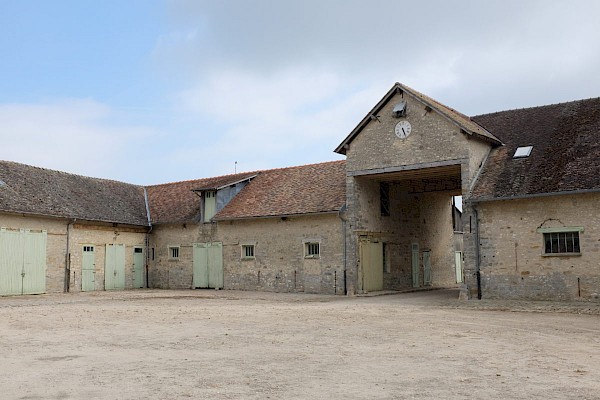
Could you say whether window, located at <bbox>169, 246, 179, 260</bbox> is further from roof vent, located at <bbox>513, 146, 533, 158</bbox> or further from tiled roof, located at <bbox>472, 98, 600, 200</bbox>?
roof vent, located at <bbox>513, 146, 533, 158</bbox>

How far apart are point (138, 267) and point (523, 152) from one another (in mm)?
18316

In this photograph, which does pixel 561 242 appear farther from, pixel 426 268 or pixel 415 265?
pixel 426 268

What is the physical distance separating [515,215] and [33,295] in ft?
59.8

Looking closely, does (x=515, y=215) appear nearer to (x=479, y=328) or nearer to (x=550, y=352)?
(x=479, y=328)

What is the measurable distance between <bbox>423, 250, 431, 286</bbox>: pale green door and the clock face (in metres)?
8.20

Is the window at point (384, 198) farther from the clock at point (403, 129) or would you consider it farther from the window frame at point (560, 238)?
the window frame at point (560, 238)

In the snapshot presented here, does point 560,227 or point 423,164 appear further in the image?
point 423,164

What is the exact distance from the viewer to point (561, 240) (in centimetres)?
1747

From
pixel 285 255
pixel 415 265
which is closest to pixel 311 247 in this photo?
pixel 285 255

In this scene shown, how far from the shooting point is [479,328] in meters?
12.1

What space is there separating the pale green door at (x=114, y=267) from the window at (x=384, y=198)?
12.4 metres

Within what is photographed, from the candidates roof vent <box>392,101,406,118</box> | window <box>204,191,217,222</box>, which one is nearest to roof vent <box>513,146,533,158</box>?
roof vent <box>392,101,406,118</box>

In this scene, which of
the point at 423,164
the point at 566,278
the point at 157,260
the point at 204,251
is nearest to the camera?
the point at 566,278

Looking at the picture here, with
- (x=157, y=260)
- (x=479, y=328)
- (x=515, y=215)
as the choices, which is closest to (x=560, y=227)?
(x=515, y=215)
